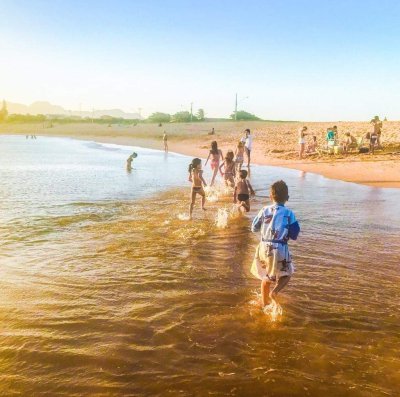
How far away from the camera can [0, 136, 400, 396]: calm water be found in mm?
3828

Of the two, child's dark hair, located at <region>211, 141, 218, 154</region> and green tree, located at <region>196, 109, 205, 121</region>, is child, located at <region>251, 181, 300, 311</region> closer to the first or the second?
child's dark hair, located at <region>211, 141, 218, 154</region>

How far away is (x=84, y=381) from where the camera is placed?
3.77m

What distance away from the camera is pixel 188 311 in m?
5.18

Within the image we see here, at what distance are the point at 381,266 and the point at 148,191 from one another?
1071 cm

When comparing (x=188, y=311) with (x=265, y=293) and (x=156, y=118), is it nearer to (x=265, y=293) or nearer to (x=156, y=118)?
(x=265, y=293)

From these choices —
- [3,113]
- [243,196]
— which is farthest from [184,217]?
[3,113]

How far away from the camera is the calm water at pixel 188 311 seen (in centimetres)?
383

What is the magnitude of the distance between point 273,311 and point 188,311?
1117 millimetres

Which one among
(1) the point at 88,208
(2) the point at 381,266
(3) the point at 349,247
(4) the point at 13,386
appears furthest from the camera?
(1) the point at 88,208

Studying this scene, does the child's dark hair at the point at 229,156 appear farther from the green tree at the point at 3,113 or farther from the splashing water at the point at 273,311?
the green tree at the point at 3,113

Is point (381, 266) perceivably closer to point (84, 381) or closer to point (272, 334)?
point (272, 334)

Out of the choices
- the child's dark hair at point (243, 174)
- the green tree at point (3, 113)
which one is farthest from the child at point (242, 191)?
the green tree at point (3, 113)

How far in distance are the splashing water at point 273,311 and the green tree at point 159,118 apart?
324 feet

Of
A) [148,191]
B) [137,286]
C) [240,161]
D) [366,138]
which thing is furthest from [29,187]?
[366,138]
